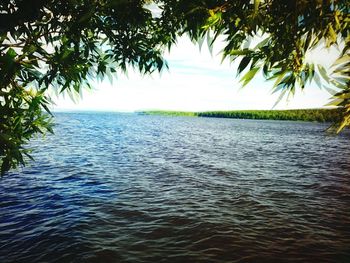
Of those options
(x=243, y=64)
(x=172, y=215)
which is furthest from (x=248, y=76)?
(x=172, y=215)

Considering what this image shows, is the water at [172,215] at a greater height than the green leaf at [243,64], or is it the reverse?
the green leaf at [243,64]

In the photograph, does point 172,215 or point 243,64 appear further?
point 172,215

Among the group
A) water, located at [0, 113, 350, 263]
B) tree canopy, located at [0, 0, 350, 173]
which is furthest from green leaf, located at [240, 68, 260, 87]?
water, located at [0, 113, 350, 263]

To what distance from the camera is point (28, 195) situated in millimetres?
14953

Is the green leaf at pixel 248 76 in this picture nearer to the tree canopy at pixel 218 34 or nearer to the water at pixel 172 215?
the tree canopy at pixel 218 34

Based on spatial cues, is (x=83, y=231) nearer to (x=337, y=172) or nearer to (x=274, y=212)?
(x=274, y=212)

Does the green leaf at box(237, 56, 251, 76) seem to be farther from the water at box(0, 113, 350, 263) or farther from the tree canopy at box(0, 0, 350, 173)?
the water at box(0, 113, 350, 263)

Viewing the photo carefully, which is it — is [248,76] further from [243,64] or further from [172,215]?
[172,215]

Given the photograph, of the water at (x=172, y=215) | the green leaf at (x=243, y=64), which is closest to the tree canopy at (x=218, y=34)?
the green leaf at (x=243, y=64)

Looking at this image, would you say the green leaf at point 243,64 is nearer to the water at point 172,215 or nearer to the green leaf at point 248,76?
the green leaf at point 248,76

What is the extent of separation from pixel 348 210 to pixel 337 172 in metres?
10.3

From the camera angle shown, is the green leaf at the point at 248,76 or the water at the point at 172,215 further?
the water at the point at 172,215

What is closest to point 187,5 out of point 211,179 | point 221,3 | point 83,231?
point 221,3

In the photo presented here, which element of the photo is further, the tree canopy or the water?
the water
